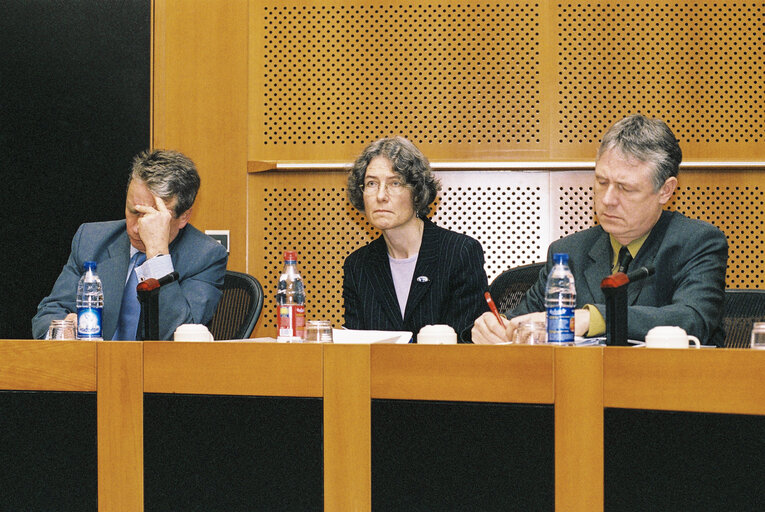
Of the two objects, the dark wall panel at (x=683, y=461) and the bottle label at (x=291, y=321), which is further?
the bottle label at (x=291, y=321)

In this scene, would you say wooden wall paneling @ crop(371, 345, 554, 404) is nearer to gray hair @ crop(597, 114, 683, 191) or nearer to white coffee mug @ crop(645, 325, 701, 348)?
white coffee mug @ crop(645, 325, 701, 348)

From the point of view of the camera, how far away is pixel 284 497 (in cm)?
162

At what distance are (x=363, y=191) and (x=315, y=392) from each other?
4.37ft

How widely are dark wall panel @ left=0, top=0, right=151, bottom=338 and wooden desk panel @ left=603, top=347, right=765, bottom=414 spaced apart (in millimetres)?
2780

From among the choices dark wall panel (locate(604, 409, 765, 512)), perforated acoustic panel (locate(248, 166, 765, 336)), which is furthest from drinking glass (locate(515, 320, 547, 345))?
perforated acoustic panel (locate(248, 166, 765, 336))

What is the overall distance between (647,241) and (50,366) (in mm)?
1615

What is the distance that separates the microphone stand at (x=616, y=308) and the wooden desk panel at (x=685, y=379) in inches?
6.3

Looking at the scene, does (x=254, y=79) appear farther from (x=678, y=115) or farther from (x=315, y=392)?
(x=315, y=392)

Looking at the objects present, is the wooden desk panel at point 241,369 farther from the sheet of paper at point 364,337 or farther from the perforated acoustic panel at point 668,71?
the perforated acoustic panel at point 668,71

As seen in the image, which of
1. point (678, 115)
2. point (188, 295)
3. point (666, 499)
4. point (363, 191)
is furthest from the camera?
point (678, 115)

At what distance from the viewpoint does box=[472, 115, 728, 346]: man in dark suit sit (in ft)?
6.90

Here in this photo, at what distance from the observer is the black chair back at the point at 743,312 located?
2.33m

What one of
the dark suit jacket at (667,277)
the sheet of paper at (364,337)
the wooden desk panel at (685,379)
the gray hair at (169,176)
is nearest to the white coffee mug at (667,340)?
the wooden desk panel at (685,379)

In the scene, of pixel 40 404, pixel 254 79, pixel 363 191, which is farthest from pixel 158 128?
pixel 40 404
